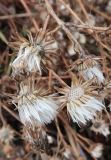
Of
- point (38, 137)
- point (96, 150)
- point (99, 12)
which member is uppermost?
point (99, 12)

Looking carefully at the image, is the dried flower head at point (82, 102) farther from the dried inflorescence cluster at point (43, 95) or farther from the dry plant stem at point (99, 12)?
the dry plant stem at point (99, 12)

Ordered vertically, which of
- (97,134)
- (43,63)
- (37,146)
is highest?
(43,63)

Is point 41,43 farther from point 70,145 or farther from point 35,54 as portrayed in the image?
point 70,145

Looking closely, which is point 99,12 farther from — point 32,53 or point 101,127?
point 32,53

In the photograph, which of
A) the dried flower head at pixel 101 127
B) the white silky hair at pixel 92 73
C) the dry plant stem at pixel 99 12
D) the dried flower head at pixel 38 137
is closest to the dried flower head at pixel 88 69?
the white silky hair at pixel 92 73

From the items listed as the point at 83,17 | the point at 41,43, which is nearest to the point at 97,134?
the point at 83,17

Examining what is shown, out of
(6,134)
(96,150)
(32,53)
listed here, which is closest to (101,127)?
(96,150)
